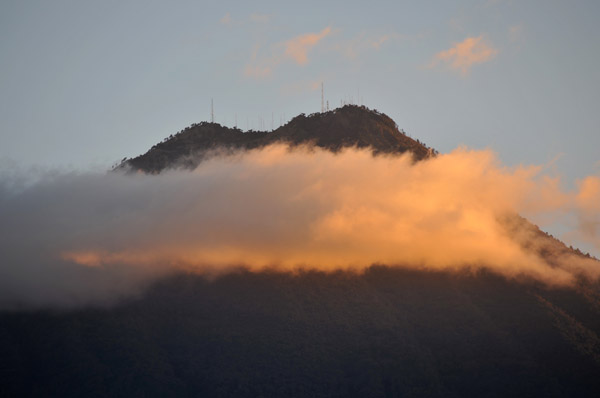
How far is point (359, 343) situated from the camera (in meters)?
197

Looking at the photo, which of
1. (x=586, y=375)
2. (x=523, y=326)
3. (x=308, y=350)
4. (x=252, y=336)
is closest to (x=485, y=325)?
(x=523, y=326)

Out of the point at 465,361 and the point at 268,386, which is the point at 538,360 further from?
the point at 268,386

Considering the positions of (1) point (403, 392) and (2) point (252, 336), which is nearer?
(1) point (403, 392)

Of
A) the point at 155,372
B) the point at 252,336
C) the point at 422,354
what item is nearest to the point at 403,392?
the point at 422,354

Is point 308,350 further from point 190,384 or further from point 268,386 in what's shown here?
point 190,384

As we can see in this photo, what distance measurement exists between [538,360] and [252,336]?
67.3 metres

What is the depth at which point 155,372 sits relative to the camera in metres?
190

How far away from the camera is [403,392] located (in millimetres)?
183750

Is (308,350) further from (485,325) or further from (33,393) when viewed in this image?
(33,393)

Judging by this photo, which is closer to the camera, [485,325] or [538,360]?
[538,360]

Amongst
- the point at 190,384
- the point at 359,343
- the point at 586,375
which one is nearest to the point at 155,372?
the point at 190,384

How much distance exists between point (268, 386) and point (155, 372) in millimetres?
26872

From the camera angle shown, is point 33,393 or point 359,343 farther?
point 359,343

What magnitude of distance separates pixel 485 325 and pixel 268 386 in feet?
182
